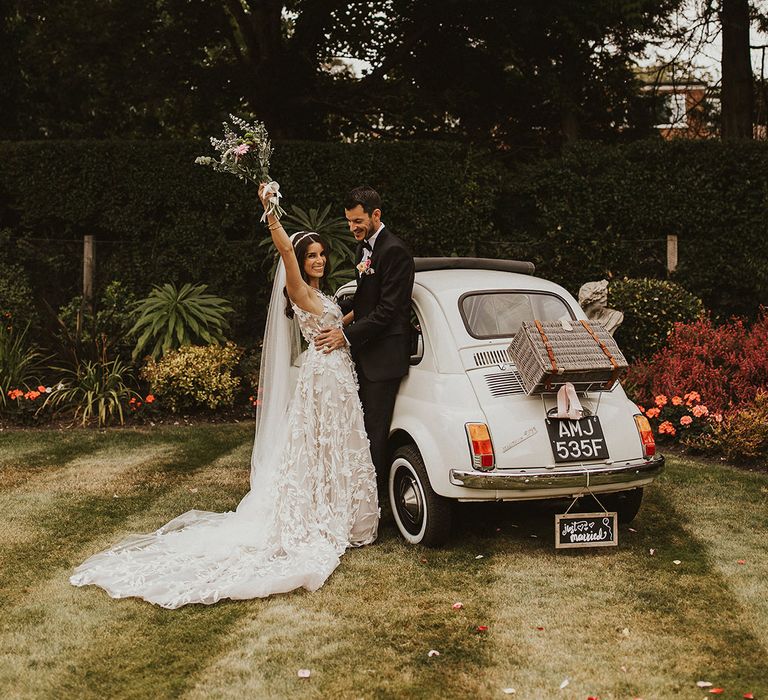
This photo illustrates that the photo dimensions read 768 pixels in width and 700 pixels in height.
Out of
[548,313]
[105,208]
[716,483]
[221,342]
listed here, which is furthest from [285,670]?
[105,208]

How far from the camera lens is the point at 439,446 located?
4.78 meters

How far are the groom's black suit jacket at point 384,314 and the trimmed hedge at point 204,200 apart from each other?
5627 mm

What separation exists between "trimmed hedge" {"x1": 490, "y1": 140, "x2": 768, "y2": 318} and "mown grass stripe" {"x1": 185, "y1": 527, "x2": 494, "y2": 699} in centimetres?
683

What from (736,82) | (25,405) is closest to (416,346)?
(25,405)

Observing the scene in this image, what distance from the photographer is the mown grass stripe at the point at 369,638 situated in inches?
134

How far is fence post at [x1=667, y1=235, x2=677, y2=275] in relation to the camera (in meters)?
10.7

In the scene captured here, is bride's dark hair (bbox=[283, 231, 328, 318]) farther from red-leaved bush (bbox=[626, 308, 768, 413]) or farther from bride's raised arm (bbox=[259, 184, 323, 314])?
red-leaved bush (bbox=[626, 308, 768, 413])

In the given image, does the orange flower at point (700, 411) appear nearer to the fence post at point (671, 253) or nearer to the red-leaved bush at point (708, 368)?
the red-leaved bush at point (708, 368)

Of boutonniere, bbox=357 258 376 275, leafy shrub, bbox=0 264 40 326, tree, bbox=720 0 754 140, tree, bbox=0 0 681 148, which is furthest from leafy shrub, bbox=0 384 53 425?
tree, bbox=720 0 754 140

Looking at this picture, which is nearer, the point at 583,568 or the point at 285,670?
the point at 285,670

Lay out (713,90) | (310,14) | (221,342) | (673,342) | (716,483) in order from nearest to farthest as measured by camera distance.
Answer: (716,483) < (673,342) < (221,342) < (310,14) < (713,90)

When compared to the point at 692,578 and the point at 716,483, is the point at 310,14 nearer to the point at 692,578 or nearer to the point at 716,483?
the point at 716,483

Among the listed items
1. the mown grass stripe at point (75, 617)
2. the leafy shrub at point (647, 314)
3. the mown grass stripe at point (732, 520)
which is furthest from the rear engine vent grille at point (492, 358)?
the leafy shrub at point (647, 314)

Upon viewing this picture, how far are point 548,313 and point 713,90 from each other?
1095cm
